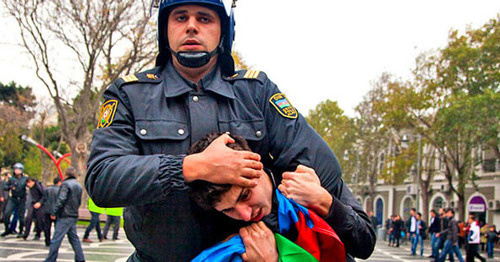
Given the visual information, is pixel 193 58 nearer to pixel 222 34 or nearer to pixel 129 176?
pixel 222 34

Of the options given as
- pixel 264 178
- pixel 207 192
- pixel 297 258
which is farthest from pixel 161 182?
pixel 297 258

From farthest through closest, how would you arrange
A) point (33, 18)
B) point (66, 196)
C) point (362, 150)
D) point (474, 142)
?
point (362, 150)
point (474, 142)
point (33, 18)
point (66, 196)

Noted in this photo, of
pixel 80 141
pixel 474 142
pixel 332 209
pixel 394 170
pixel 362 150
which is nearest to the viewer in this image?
pixel 332 209


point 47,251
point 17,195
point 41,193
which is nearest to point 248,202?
point 47,251

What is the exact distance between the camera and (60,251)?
11.9 meters

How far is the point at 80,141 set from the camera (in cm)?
2291

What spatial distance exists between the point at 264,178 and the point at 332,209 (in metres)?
0.29

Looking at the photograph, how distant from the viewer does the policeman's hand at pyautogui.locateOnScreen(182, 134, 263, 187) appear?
1735 millimetres

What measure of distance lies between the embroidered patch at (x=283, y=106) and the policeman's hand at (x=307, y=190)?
261 millimetres

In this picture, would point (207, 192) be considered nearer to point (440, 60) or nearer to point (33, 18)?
point (33, 18)

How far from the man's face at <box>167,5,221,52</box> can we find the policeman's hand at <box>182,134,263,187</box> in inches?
22.3

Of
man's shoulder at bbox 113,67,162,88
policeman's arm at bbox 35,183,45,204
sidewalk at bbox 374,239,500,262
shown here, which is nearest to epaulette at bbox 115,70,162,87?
man's shoulder at bbox 113,67,162,88

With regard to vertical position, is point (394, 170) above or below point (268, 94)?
above

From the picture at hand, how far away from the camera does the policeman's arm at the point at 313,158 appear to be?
2.10 meters
